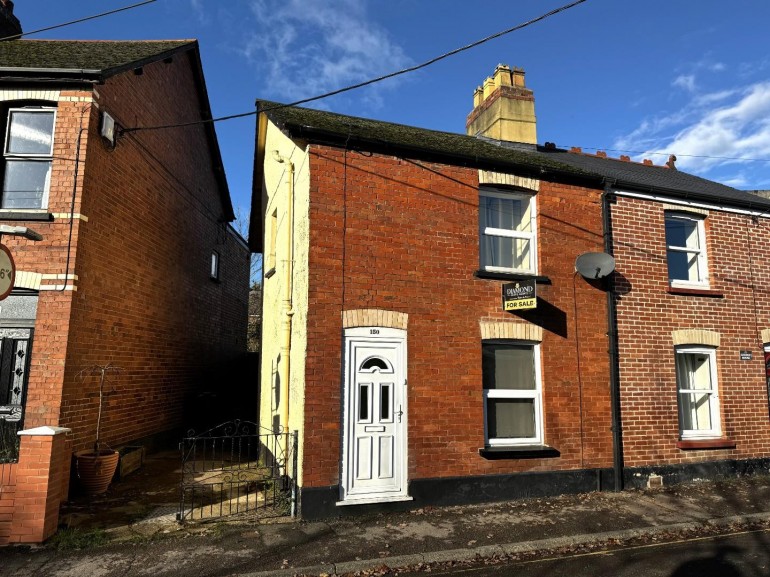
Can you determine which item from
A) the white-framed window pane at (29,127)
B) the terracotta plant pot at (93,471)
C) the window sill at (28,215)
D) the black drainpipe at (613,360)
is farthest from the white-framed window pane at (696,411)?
the white-framed window pane at (29,127)

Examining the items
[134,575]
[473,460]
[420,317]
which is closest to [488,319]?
[420,317]

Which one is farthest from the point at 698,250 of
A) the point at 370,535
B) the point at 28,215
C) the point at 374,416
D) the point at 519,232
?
the point at 28,215

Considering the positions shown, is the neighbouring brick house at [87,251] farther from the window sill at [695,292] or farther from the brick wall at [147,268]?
the window sill at [695,292]

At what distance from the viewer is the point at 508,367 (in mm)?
8398

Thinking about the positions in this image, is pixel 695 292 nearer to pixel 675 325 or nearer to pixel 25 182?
pixel 675 325

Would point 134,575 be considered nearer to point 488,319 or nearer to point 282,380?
point 282,380

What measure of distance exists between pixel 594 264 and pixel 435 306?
303 cm

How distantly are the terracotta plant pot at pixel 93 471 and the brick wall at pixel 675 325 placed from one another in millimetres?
8614

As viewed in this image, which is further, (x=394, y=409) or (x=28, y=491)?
(x=394, y=409)

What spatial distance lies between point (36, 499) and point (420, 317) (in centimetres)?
536

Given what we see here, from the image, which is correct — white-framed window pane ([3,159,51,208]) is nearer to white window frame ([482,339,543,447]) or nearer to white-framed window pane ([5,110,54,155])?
white-framed window pane ([5,110,54,155])

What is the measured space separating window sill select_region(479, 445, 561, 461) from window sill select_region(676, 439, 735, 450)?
266 centimetres

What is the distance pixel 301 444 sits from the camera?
7039 millimetres

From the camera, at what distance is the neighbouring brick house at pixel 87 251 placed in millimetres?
7457
